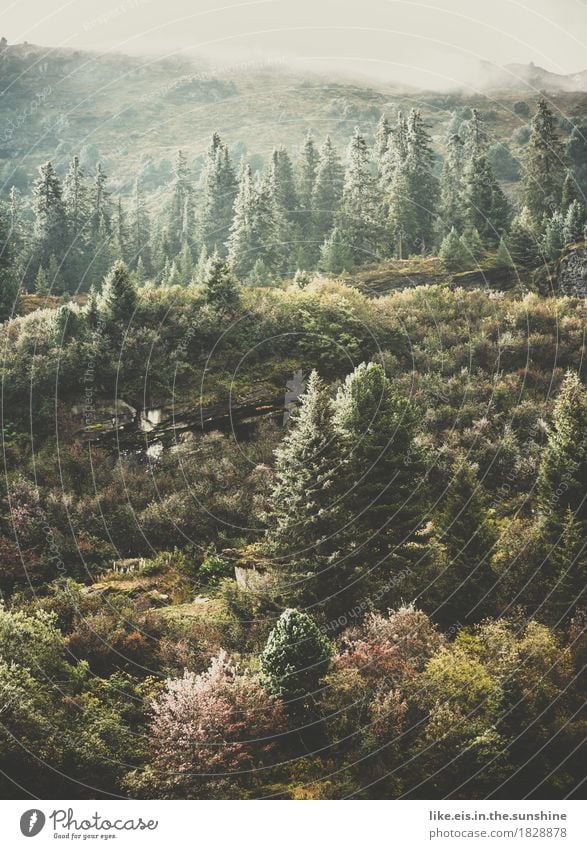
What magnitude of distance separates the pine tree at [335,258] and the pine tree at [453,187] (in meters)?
9.87

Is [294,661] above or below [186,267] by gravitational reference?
below

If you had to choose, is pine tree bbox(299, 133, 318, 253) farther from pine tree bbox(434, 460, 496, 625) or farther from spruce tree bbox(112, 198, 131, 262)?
pine tree bbox(434, 460, 496, 625)

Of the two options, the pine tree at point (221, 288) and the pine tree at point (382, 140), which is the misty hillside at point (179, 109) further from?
the pine tree at point (221, 288)

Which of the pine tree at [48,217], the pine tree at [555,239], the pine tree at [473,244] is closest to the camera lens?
the pine tree at [555,239]

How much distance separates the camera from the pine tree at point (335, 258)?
48562 millimetres

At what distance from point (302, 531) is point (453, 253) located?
30.4 meters

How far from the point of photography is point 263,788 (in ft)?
63.9

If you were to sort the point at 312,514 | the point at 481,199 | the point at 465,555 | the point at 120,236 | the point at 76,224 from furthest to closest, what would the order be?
the point at 120,236 < the point at 76,224 < the point at 481,199 < the point at 465,555 < the point at 312,514

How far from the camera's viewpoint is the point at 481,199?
54031 millimetres

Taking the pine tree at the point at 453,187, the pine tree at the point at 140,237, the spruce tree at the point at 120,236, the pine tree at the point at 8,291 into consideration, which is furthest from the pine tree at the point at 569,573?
the pine tree at the point at 140,237

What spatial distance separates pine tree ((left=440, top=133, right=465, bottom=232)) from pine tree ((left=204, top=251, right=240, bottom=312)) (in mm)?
25388

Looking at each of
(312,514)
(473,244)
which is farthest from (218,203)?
(312,514)

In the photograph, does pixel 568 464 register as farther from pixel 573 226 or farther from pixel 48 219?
pixel 48 219

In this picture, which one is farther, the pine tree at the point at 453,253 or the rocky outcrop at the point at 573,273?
the pine tree at the point at 453,253
